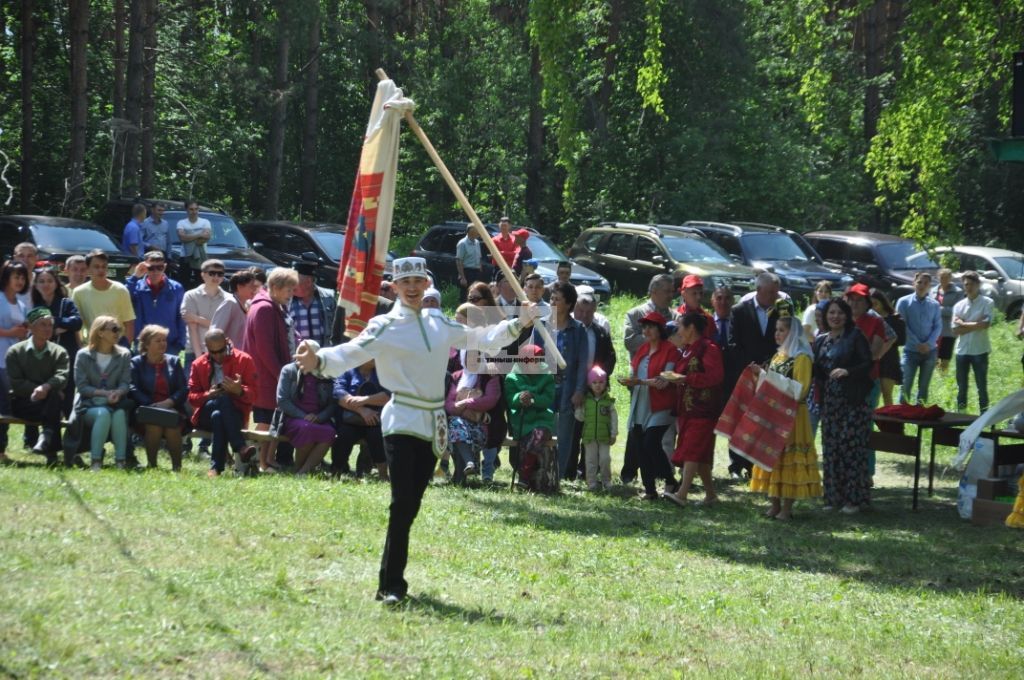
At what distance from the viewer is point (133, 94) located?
3136cm

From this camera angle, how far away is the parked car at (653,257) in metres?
25.5

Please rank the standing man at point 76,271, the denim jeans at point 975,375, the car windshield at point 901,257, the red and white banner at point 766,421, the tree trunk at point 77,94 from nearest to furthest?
1. the red and white banner at point 766,421
2. the standing man at point 76,271
3. the denim jeans at point 975,375
4. the car windshield at point 901,257
5. the tree trunk at point 77,94

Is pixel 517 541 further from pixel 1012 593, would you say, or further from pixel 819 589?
pixel 1012 593

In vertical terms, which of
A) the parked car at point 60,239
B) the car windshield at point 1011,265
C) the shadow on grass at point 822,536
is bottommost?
the shadow on grass at point 822,536

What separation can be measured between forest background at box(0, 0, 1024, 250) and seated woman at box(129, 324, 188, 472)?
17.7 metres

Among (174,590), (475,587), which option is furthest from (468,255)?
(174,590)

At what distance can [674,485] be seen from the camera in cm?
1275

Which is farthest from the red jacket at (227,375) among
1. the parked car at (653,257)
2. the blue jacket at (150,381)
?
the parked car at (653,257)

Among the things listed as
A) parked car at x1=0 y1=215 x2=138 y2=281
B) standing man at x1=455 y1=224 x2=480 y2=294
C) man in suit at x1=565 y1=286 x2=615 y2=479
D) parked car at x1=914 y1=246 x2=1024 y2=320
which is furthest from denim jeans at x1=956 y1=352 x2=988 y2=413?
parked car at x1=0 y1=215 x2=138 y2=281

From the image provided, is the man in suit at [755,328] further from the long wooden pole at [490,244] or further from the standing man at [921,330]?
the long wooden pole at [490,244]

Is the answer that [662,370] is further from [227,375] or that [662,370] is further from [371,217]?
[227,375]

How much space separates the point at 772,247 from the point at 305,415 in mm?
17674

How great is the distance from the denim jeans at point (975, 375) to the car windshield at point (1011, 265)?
922 centimetres

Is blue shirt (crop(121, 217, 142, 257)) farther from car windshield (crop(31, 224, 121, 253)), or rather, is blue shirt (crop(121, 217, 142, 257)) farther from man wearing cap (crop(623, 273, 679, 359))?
man wearing cap (crop(623, 273, 679, 359))
